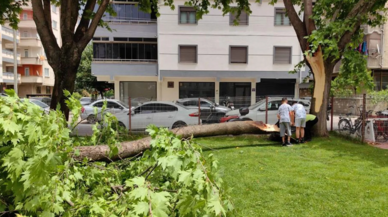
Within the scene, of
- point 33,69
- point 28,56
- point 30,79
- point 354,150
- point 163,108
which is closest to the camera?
point 354,150

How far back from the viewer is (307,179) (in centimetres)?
597

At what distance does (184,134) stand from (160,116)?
6.95 meters

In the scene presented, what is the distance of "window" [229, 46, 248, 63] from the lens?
919 inches

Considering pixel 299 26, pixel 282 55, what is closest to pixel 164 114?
pixel 299 26

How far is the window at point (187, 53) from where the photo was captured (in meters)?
23.1

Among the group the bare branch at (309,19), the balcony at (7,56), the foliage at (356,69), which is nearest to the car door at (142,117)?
the bare branch at (309,19)

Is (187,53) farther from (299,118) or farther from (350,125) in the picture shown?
(299,118)

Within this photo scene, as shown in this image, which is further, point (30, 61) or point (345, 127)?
point (30, 61)

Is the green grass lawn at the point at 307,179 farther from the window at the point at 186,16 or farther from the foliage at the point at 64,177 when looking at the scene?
the window at the point at 186,16

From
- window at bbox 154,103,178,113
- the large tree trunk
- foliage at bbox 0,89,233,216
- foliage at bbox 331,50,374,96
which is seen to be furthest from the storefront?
foliage at bbox 0,89,233,216

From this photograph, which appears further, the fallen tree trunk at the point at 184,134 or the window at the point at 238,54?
the window at the point at 238,54

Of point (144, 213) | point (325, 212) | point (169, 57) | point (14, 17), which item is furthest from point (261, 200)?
point (169, 57)

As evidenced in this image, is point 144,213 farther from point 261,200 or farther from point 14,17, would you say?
point 14,17

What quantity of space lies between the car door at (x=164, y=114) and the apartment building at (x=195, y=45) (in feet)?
34.1
